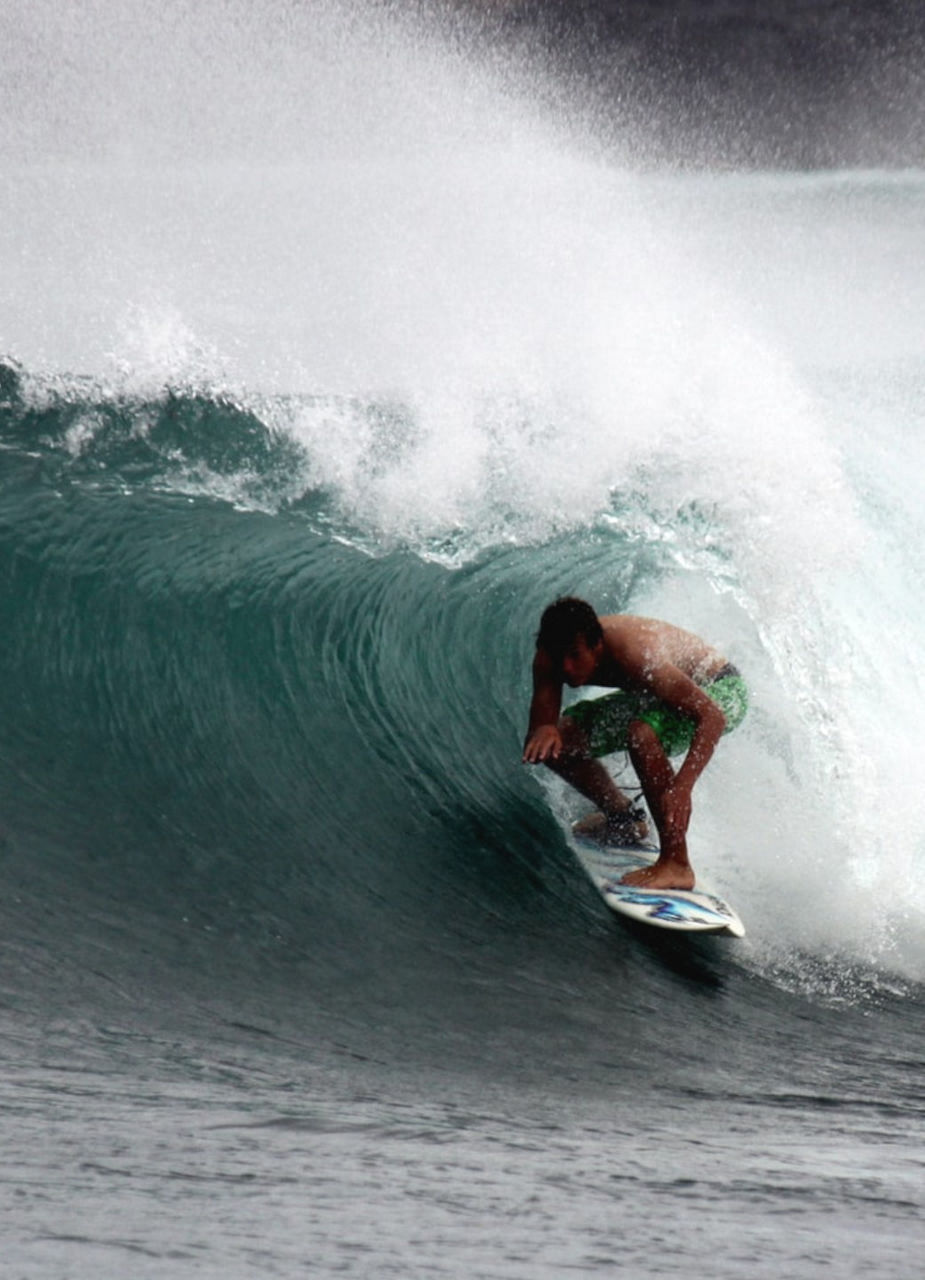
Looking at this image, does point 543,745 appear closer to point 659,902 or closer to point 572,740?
point 572,740

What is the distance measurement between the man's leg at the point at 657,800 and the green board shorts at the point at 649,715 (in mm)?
202

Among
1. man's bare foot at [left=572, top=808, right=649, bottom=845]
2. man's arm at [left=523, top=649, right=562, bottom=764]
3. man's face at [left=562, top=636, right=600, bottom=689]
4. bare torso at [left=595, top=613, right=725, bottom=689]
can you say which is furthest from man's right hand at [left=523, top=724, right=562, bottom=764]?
man's bare foot at [left=572, top=808, right=649, bottom=845]

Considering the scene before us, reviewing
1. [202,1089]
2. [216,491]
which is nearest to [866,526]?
[216,491]

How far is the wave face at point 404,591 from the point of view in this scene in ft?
13.3

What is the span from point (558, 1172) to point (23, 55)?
13837mm

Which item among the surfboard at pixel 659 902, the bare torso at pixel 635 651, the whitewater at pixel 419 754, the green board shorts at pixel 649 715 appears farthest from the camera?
the green board shorts at pixel 649 715

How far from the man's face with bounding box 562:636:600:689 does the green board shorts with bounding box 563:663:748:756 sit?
0.34 meters

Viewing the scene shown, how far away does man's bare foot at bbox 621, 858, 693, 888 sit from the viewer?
456 cm

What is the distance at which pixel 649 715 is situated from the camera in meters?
4.79

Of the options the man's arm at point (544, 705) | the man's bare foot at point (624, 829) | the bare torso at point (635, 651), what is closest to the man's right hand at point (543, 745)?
the man's arm at point (544, 705)

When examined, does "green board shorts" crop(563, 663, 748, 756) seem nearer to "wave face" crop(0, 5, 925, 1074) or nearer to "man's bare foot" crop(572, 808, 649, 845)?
"man's bare foot" crop(572, 808, 649, 845)

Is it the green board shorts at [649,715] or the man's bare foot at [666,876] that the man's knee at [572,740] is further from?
the man's bare foot at [666,876]

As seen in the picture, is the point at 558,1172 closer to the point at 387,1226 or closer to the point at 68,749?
the point at 387,1226

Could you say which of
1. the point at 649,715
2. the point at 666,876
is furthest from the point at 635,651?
the point at 666,876
